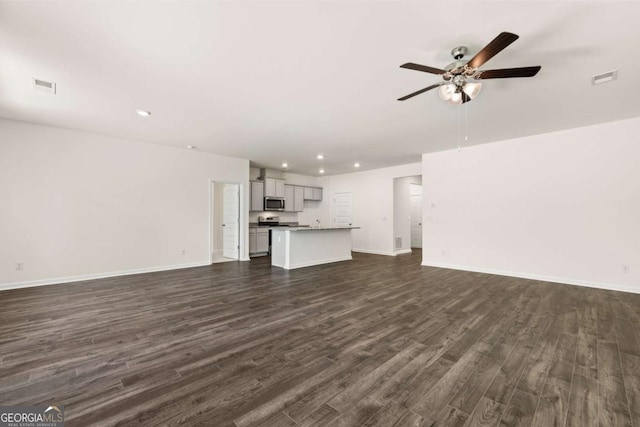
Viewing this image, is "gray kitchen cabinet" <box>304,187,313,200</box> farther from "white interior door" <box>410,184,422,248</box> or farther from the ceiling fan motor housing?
the ceiling fan motor housing

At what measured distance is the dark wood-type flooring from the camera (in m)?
1.60

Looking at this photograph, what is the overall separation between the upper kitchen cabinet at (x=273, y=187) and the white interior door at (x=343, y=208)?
2.16m

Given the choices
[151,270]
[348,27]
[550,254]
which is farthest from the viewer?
[151,270]

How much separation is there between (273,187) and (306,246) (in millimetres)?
2932

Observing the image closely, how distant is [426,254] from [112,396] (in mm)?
6214

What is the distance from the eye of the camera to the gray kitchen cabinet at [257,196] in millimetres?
7902

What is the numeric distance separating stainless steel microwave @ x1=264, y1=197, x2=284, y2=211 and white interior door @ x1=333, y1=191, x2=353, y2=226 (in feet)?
7.09

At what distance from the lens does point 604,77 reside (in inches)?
112

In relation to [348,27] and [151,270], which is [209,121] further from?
[151,270]

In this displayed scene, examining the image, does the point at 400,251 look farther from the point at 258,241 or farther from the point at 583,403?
the point at 583,403

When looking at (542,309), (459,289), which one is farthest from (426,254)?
(542,309)

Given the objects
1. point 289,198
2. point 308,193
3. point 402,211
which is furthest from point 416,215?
point 289,198

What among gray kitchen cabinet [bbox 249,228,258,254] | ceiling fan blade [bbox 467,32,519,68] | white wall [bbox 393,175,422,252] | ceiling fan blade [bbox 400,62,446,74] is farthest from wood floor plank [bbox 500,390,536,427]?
gray kitchen cabinet [bbox 249,228,258,254]

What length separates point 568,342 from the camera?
247cm
